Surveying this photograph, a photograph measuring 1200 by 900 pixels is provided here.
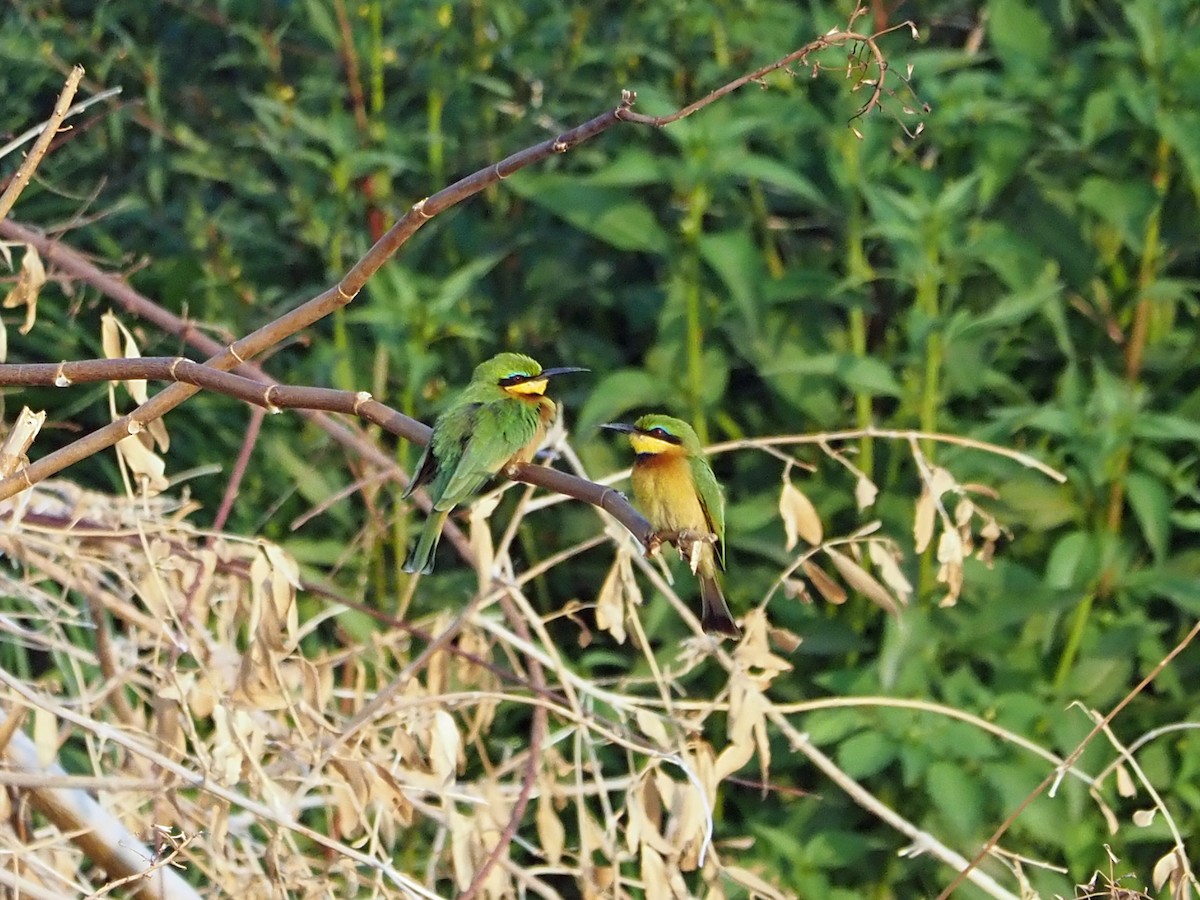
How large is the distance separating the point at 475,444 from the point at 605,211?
1.31 metres

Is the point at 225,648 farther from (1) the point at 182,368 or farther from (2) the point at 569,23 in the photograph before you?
(2) the point at 569,23

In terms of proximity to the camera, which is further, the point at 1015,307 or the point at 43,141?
the point at 1015,307

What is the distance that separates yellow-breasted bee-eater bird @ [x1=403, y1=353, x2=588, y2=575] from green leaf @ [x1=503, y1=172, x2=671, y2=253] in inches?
40.4

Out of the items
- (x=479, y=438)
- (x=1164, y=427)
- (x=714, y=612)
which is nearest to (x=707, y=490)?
(x=714, y=612)

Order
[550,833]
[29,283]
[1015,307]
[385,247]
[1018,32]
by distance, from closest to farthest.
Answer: [385,247], [29,283], [550,833], [1015,307], [1018,32]

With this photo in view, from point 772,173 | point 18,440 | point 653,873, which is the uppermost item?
point 18,440

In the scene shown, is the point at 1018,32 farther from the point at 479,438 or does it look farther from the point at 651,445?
the point at 479,438

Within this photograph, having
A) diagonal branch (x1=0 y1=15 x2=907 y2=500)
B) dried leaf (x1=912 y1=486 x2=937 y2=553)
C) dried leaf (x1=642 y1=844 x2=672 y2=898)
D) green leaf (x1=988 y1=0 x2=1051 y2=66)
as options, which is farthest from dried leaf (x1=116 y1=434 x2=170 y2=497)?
green leaf (x1=988 y1=0 x2=1051 y2=66)

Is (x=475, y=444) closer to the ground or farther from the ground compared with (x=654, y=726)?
farther from the ground

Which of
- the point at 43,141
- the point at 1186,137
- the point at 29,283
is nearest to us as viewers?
the point at 43,141

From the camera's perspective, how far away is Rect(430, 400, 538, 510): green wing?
6.64ft

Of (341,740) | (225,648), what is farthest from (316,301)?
(225,648)

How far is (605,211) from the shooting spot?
Answer: 3.24m

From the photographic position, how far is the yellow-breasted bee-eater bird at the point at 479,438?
2027 millimetres
